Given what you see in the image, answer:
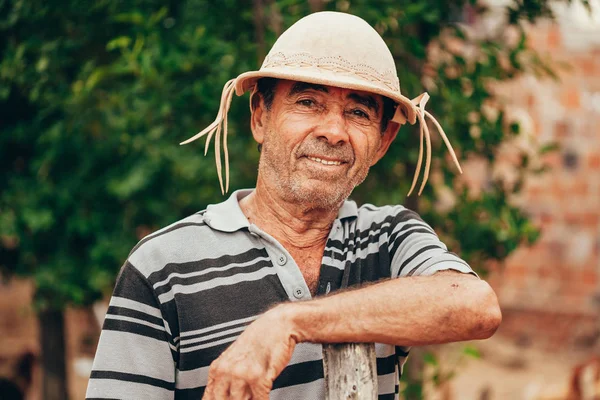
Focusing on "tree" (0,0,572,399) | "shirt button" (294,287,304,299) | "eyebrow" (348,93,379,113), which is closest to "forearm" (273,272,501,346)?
"shirt button" (294,287,304,299)

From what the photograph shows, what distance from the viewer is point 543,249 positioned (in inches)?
374

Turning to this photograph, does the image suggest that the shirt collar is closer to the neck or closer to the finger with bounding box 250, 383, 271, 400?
the neck

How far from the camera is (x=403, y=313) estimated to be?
182 cm

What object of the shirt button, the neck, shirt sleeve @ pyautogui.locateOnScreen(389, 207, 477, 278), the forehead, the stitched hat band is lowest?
the shirt button

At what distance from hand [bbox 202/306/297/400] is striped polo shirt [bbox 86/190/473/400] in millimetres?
295

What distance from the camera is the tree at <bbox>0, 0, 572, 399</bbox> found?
12.0ft

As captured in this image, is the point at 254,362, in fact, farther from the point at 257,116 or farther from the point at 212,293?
the point at 257,116

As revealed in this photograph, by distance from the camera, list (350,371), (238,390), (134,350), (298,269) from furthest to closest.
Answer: (298,269) < (134,350) < (350,371) < (238,390)

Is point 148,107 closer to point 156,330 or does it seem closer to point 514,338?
point 156,330

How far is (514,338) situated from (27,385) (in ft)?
19.6

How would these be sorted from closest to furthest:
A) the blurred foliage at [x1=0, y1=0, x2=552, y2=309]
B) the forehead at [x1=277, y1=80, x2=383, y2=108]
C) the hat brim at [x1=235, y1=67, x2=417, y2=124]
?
the hat brim at [x1=235, y1=67, x2=417, y2=124] < the forehead at [x1=277, y1=80, x2=383, y2=108] < the blurred foliage at [x1=0, y1=0, x2=552, y2=309]

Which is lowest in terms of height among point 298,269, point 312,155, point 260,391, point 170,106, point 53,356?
point 53,356

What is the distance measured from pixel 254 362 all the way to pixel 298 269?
19.4 inches

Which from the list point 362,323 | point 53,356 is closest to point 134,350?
point 362,323
